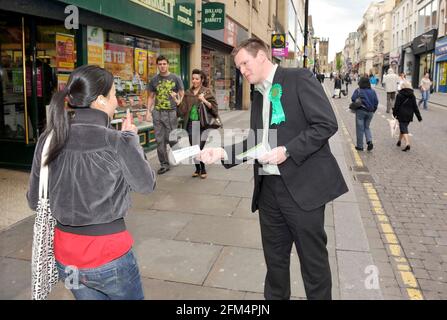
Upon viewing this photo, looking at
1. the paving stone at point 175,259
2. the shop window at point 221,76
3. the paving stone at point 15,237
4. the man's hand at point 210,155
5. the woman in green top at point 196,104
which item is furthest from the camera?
the shop window at point 221,76

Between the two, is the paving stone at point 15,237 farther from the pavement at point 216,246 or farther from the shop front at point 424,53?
the shop front at point 424,53

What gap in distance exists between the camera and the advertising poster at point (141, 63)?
32.6 feet

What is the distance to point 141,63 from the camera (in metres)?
10.2

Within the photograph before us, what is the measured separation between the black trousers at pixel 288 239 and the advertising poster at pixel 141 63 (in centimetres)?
775

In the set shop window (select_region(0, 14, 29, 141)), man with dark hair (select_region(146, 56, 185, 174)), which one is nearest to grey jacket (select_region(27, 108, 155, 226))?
man with dark hair (select_region(146, 56, 185, 174))

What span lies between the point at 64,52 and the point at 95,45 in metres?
0.70

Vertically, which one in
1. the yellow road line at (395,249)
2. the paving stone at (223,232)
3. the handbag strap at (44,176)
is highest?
the handbag strap at (44,176)

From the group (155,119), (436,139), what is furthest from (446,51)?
(155,119)

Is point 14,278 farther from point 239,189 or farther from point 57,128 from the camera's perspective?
point 239,189

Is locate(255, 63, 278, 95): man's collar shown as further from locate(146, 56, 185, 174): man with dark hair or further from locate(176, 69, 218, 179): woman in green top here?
locate(146, 56, 185, 174): man with dark hair

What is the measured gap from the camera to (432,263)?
4332 millimetres

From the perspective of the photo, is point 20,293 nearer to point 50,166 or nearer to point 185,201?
point 50,166

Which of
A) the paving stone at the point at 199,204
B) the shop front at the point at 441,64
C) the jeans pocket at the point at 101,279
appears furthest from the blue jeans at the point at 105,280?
the shop front at the point at 441,64

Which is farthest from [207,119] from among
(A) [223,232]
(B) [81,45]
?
(A) [223,232]
